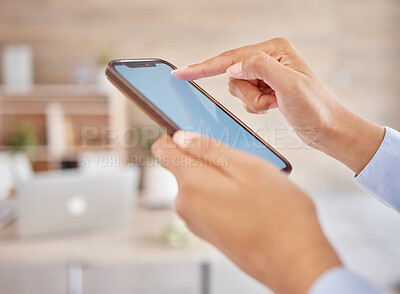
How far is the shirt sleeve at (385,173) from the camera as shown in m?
0.62

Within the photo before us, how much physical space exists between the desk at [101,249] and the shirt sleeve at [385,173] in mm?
942

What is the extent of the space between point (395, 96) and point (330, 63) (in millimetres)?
741

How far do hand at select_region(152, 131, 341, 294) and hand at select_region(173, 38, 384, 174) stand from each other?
28 cm

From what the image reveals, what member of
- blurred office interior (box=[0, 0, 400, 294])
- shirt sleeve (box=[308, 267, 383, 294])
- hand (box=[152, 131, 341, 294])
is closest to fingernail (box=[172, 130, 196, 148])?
hand (box=[152, 131, 341, 294])

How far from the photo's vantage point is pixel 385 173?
640 millimetres

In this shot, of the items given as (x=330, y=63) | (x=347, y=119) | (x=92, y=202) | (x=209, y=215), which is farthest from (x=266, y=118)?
(x=209, y=215)

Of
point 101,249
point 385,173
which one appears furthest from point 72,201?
point 385,173

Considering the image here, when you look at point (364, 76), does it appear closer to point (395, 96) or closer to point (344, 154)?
point (395, 96)

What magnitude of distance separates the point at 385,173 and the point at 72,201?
127cm

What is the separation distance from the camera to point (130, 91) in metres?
0.54

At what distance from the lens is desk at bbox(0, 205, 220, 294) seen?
1.48m

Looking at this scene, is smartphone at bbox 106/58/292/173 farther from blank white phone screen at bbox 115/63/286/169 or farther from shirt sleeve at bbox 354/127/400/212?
shirt sleeve at bbox 354/127/400/212

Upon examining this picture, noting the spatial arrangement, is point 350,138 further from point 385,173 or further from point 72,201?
point 72,201

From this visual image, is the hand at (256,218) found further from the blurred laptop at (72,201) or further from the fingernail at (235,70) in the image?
the blurred laptop at (72,201)
